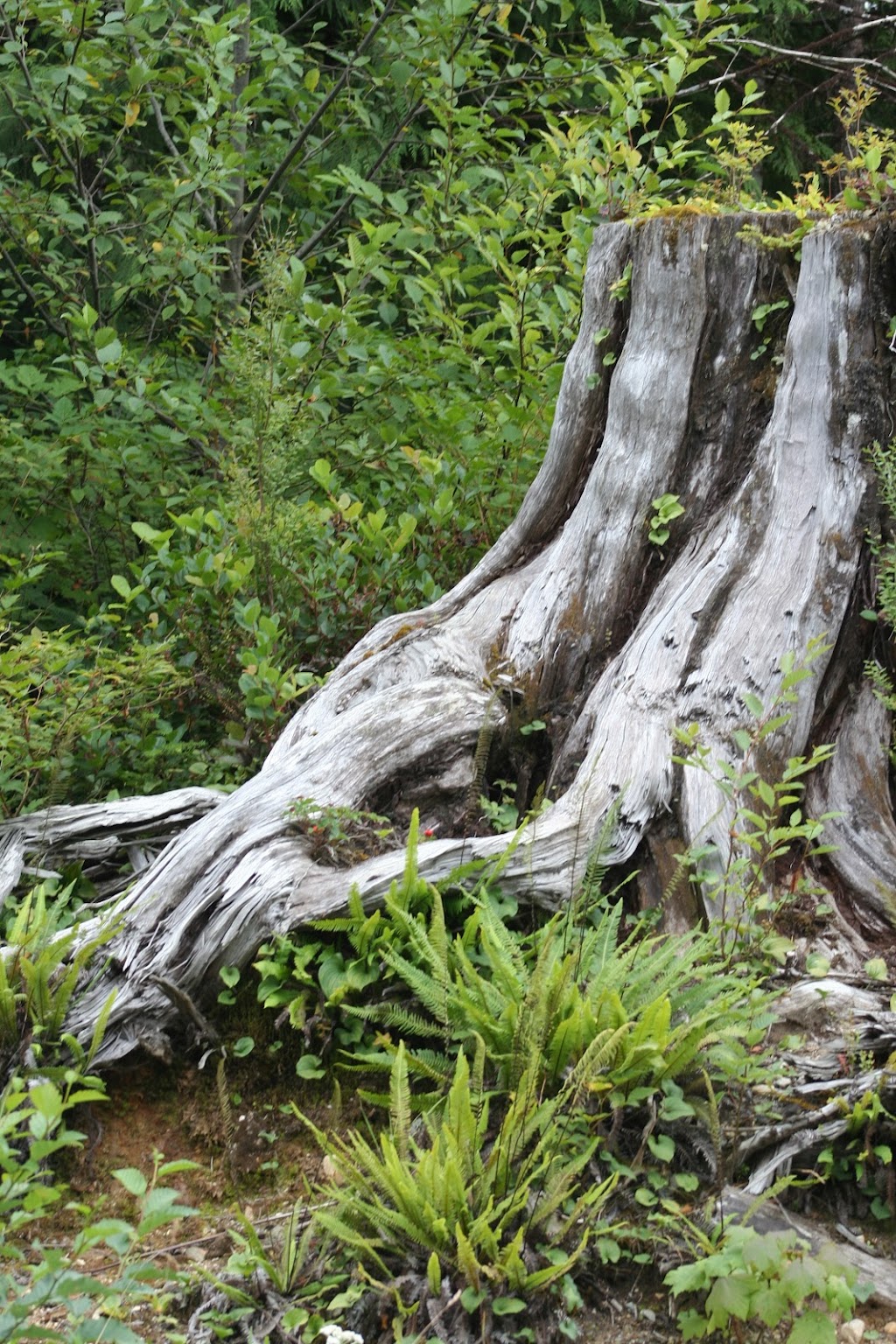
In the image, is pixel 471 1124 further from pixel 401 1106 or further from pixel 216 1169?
pixel 216 1169

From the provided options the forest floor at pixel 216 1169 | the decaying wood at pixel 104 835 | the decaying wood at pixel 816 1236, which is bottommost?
the forest floor at pixel 216 1169

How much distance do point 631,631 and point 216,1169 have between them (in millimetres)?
2550

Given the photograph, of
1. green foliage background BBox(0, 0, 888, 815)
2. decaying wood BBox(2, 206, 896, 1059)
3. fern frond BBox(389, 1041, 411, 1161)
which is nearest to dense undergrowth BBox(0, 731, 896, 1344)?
fern frond BBox(389, 1041, 411, 1161)

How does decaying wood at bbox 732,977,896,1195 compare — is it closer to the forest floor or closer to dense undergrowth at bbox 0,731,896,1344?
dense undergrowth at bbox 0,731,896,1344

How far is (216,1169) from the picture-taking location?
10.8ft

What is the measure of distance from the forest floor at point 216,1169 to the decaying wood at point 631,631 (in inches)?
10.0

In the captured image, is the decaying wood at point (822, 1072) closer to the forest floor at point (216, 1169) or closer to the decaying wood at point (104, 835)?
the forest floor at point (216, 1169)

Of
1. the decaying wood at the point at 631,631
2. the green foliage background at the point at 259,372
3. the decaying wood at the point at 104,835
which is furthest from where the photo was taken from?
the green foliage background at the point at 259,372

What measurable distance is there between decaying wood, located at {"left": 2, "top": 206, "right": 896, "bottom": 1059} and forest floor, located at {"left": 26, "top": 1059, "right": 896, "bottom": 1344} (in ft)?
0.83

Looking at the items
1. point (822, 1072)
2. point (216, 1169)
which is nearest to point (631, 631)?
point (822, 1072)

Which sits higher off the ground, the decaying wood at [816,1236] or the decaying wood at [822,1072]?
the decaying wood at [822,1072]

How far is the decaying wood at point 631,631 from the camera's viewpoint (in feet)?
12.6

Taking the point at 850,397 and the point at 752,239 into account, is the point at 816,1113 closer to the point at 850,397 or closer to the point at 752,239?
the point at 850,397

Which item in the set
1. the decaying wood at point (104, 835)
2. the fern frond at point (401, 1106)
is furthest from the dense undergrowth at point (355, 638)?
the decaying wood at point (104, 835)
